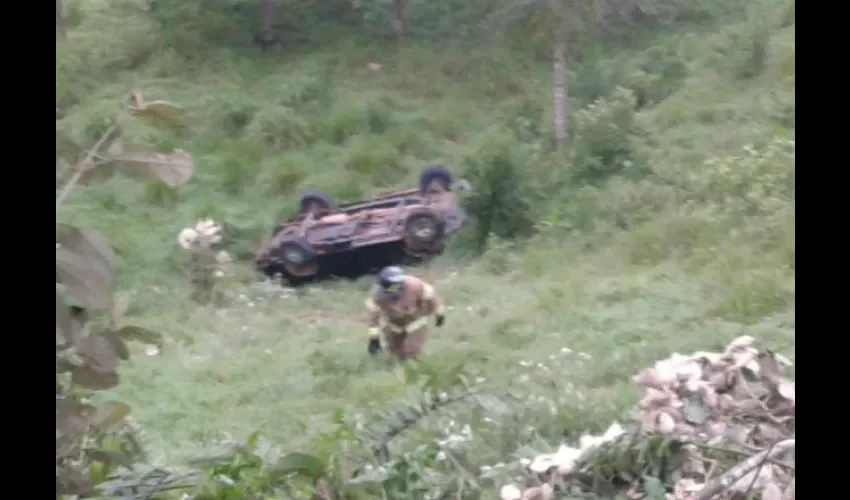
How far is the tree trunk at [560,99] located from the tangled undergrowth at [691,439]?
41.8 inches

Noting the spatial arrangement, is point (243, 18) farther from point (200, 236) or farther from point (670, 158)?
point (670, 158)

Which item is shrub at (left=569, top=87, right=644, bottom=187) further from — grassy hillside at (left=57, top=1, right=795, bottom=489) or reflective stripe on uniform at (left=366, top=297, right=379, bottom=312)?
reflective stripe on uniform at (left=366, top=297, right=379, bottom=312)

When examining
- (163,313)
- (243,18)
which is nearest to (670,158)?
(243,18)

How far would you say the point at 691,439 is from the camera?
74cm

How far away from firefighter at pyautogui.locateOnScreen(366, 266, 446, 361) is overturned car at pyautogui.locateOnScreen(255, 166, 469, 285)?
13 centimetres

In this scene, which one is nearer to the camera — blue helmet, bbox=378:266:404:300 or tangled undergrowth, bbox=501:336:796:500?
tangled undergrowth, bbox=501:336:796:500

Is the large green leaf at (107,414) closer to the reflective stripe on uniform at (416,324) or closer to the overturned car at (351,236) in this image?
the reflective stripe on uniform at (416,324)

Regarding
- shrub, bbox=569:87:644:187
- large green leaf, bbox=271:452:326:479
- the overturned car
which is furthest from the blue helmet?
large green leaf, bbox=271:452:326:479

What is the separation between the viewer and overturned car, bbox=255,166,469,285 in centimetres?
165

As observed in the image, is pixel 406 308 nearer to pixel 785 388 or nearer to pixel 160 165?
pixel 785 388

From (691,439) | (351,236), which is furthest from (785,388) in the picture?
(351,236)

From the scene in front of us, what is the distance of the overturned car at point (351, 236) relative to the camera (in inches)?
65.1

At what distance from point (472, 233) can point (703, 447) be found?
1.06 m
